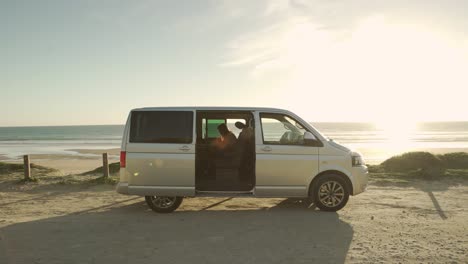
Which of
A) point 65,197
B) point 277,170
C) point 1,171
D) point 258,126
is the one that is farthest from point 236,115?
point 1,171

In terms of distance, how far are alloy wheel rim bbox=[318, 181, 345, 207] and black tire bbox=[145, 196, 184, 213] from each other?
10.0ft

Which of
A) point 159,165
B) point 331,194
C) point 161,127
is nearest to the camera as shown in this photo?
point 159,165

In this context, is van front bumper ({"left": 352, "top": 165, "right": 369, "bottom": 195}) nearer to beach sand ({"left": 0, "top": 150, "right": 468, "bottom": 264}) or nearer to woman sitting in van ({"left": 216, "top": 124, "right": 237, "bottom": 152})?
beach sand ({"left": 0, "top": 150, "right": 468, "bottom": 264})

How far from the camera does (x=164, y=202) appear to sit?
27.5 ft

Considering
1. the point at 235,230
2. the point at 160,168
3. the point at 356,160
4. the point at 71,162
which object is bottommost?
the point at 71,162

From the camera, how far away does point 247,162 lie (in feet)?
27.7

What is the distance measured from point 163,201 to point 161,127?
1602 mm

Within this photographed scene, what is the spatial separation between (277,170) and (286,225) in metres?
1.27

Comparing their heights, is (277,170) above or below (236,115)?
below

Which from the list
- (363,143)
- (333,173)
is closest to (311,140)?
(333,173)

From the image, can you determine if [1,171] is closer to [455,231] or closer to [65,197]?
[65,197]

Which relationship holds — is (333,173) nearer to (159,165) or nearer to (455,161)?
(159,165)

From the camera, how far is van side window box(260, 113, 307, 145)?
8156mm

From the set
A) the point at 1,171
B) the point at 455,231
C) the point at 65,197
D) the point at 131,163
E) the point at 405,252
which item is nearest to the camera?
the point at 405,252
